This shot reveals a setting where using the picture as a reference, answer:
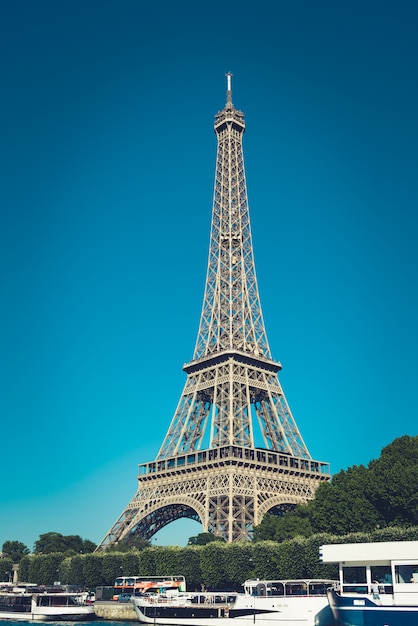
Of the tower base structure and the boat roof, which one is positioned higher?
the tower base structure

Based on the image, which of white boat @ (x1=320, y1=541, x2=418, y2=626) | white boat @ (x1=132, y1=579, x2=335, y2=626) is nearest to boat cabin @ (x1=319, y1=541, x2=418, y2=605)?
white boat @ (x1=320, y1=541, x2=418, y2=626)

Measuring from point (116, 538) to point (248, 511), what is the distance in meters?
19.6

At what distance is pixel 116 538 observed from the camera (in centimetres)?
9075

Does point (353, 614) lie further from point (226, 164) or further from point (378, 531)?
point (226, 164)

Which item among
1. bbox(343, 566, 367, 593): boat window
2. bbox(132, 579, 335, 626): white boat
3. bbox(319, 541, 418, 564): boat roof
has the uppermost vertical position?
bbox(319, 541, 418, 564): boat roof

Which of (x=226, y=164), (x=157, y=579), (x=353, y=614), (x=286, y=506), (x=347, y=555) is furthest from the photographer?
(x=226, y=164)

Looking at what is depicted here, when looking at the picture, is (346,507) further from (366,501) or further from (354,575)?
(354,575)

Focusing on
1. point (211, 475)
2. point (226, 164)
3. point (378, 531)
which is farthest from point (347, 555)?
point (226, 164)

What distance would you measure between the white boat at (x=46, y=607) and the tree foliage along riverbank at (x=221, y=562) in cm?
915

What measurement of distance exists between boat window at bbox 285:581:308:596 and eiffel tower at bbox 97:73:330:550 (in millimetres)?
25350

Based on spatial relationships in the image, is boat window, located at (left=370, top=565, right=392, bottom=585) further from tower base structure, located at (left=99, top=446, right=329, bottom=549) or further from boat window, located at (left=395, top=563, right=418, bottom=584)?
tower base structure, located at (left=99, top=446, right=329, bottom=549)

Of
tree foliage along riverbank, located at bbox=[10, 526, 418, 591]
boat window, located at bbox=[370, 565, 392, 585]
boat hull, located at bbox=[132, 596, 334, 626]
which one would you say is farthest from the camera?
tree foliage along riverbank, located at bbox=[10, 526, 418, 591]

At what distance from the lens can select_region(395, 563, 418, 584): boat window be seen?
42062mm

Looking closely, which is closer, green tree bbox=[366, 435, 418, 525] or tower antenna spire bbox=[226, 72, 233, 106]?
green tree bbox=[366, 435, 418, 525]
